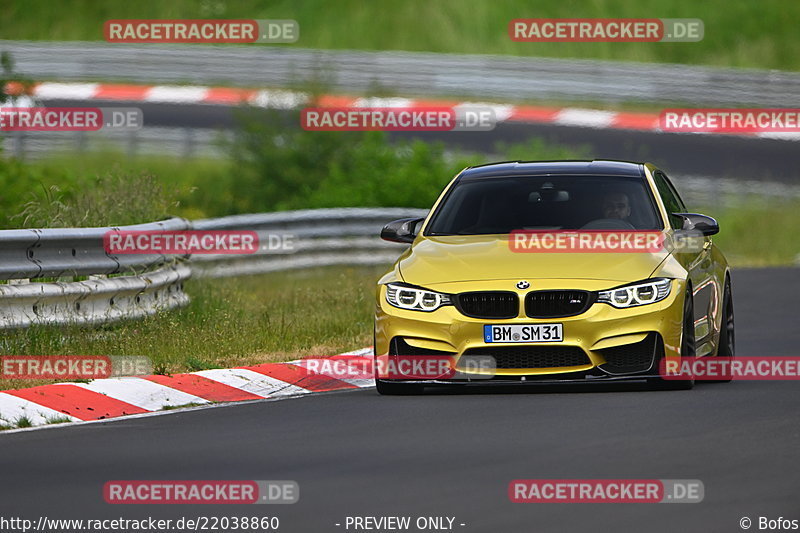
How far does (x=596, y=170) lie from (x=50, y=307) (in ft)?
13.2

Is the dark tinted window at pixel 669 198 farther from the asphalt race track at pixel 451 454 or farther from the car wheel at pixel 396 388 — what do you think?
the car wheel at pixel 396 388

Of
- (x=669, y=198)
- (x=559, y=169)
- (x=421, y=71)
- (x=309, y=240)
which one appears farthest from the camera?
(x=421, y=71)

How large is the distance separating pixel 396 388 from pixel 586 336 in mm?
1275

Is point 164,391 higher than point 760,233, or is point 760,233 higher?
point 760,233

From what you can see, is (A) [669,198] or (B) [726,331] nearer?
(B) [726,331]

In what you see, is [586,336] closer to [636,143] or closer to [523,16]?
[636,143]

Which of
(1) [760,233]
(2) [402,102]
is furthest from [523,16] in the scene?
(1) [760,233]

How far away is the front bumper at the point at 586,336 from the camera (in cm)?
1123

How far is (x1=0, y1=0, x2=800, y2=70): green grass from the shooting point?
42938 mm

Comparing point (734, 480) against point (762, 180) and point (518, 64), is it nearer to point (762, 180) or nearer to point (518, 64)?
point (762, 180)

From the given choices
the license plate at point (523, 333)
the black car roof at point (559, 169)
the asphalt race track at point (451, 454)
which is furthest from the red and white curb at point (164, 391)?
the black car roof at point (559, 169)

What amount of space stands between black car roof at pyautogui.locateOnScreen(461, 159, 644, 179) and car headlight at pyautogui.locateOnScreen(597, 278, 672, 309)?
64.3 inches

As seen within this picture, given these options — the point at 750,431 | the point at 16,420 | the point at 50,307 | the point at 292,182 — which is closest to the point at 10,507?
the point at 16,420

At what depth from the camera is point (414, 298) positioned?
1153cm
